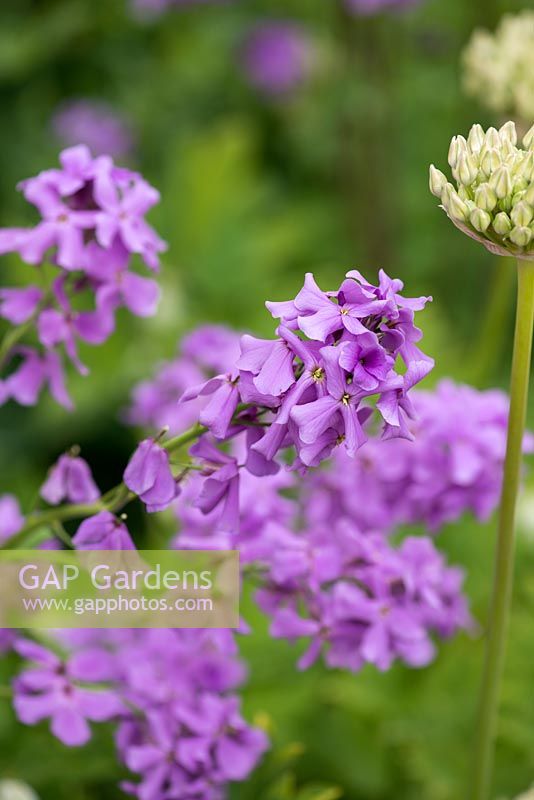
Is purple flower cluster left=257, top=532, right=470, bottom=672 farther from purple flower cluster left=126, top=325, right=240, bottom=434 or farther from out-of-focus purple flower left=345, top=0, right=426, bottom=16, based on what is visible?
out-of-focus purple flower left=345, top=0, right=426, bottom=16

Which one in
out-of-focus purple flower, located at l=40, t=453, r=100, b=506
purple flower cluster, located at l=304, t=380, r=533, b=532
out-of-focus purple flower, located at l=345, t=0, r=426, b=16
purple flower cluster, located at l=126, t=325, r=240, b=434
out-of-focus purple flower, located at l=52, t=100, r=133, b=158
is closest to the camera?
out-of-focus purple flower, located at l=40, t=453, r=100, b=506

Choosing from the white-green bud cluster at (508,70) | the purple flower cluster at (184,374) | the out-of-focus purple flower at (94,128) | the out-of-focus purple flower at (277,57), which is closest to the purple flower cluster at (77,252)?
the purple flower cluster at (184,374)

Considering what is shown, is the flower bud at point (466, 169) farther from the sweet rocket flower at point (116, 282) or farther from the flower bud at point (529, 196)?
the sweet rocket flower at point (116, 282)

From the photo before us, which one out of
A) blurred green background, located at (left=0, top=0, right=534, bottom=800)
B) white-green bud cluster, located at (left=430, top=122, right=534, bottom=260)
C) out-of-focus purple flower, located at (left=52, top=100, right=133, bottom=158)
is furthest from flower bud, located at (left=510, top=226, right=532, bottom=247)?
out-of-focus purple flower, located at (left=52, top=100, right=133, bottom=158)

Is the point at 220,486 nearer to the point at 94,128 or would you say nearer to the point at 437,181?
the point at 437,181

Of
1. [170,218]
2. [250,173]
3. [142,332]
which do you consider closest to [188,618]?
[142,332]

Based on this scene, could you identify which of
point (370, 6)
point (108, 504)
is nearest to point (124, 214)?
point (108, 504)

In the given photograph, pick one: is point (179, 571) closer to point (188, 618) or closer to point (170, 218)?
point (188, 618)
